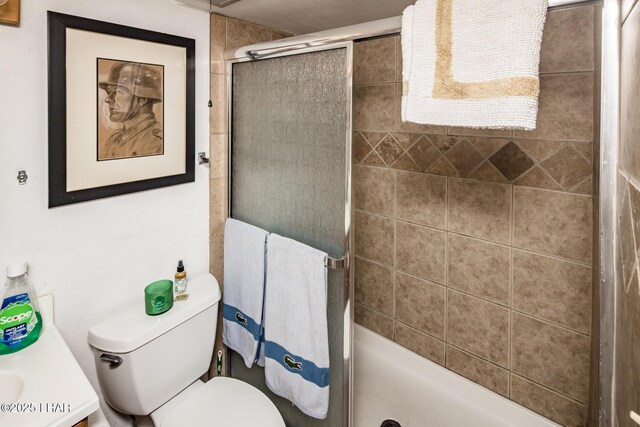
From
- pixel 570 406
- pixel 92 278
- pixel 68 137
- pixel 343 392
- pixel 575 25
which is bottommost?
pixel 570 406

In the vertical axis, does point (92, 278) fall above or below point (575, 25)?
below

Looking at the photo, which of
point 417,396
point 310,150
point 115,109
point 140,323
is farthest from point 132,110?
point 417,396

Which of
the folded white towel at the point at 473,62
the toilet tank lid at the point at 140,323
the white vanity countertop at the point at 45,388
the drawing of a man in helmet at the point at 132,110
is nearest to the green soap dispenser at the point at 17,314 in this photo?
the white vanity countertop at the point at 45,388

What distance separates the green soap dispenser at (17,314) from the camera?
1047 mm

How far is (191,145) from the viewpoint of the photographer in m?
1.53

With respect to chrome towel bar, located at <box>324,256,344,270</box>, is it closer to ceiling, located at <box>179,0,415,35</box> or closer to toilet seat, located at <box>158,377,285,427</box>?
toilet seat, located at <box>158,377,285,427</box>

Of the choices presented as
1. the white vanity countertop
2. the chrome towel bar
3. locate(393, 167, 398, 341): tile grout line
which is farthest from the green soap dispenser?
locate(393, 167, 398, 341): tile grout line

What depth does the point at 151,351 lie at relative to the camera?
129 cm

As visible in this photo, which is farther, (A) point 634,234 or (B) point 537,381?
(B) point 537,381

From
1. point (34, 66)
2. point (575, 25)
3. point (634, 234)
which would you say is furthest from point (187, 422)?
point (575, 25)

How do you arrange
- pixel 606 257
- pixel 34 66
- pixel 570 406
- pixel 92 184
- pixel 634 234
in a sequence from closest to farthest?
pixel 634 234
pixel 606 257
pixel 34 66
pixel 92 184
pixel 570 406

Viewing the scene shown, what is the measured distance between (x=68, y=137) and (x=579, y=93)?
1.80 meters

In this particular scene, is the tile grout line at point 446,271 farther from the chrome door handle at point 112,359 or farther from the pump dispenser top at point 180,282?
the chrome door handle at point 112,359

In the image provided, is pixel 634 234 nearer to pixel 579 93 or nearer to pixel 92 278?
pixel 579 93
